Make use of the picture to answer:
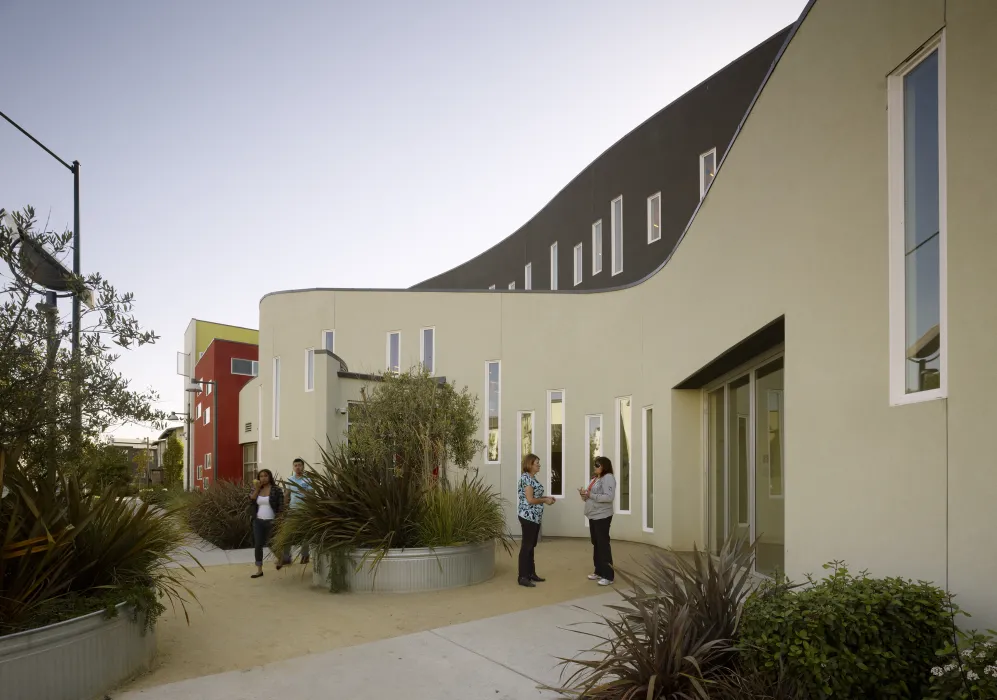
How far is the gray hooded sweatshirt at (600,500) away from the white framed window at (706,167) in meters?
9.55

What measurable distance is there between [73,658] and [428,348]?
516 inches

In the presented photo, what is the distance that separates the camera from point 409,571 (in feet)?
30.6

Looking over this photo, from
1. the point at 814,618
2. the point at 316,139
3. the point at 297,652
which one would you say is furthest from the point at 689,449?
the point at 316,139

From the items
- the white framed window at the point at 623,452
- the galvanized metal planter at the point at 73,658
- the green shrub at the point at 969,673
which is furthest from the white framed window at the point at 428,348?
the green shrub at the point at 969,673

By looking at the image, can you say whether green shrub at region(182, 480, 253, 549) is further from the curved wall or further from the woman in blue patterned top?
the curved wall

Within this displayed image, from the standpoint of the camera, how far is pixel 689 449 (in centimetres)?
1289

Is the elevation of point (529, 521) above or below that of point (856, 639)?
below

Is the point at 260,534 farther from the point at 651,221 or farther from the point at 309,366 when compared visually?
the point at 651,221

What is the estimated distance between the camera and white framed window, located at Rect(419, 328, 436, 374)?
58.6 feet

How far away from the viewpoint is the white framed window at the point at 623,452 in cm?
1485

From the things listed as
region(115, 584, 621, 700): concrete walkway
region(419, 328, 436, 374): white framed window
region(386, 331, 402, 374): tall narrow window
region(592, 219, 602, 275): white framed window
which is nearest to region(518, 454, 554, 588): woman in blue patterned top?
region(115, 584, 621, 700): concrete walkway

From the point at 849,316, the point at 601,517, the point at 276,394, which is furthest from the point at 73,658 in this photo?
the point at 276,394

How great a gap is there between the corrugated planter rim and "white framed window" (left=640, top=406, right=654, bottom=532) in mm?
10058

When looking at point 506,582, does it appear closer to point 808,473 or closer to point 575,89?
point 808,473
